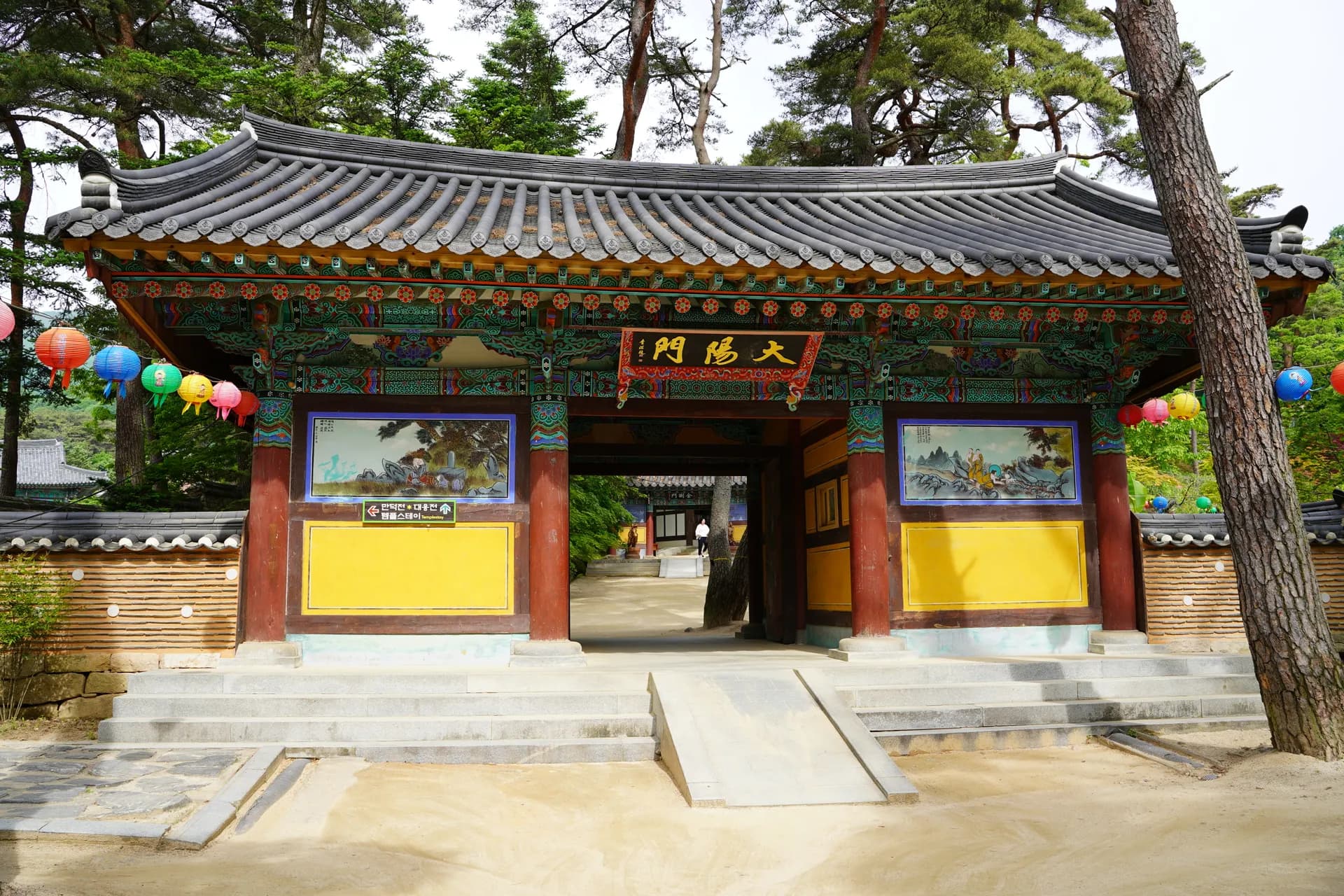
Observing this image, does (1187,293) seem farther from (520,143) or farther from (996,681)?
(520,143)

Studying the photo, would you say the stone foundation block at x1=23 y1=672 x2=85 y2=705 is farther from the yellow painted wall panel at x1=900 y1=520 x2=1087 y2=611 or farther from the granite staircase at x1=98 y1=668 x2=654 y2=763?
the yellow painted wall panel at x1=900 y1=520 x2=1087 y2=611

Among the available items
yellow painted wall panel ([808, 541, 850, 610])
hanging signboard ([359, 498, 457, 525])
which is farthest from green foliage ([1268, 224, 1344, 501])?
hanging signboard ([359, 498, 457, 525])

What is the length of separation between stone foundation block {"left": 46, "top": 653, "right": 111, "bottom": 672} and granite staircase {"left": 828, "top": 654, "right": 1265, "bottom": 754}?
5998 mm

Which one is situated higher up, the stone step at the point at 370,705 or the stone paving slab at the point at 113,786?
the stone step at the point at 370,705

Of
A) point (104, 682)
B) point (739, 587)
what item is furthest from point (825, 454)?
point (739, 587)

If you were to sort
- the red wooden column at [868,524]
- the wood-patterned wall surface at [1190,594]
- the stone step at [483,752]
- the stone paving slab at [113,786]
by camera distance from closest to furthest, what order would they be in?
the stone paving slab at [113,786] → the stone step at [483,752] → the red wooden column at [868,524] → the wood-patterned wall surface at [1190,594]

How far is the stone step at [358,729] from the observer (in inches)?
279

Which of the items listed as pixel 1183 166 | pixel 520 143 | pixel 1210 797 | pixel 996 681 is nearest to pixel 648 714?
pixel 996 681

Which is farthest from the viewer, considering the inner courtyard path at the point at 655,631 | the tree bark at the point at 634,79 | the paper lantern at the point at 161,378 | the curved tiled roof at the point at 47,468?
the curved tiled roof at the point at 47,468

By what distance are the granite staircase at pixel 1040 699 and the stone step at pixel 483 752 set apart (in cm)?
189

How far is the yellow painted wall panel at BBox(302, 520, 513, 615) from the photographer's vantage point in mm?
8805

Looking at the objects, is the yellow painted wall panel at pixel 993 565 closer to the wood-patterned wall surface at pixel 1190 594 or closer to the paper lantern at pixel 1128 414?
the wood-patterned wall surface at pixel 1190 594

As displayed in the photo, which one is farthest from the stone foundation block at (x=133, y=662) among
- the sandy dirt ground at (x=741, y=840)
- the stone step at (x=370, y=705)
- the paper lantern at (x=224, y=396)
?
the sandy dirt ground at (x=741, y=840)

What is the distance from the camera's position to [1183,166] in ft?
22.8
